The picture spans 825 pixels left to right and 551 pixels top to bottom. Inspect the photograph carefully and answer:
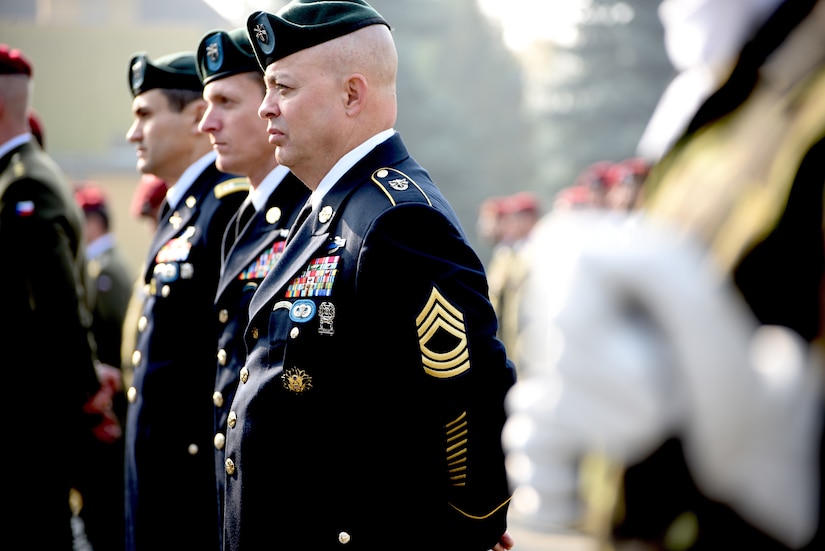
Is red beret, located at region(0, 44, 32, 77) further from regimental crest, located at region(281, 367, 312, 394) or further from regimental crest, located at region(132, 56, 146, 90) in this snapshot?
regimental crest, located at region(281, 367, 312, 394)

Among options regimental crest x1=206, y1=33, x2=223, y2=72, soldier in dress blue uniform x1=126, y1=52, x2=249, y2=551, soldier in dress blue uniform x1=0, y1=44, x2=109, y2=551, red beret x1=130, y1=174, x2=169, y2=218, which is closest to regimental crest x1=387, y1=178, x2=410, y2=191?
soldier in dress blue uniform x1=126, y1=52, x2=249, y2=551

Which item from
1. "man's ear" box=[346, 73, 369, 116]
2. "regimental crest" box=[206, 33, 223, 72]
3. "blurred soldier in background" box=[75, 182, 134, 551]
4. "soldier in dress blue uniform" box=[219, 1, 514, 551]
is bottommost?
"blurred soldier in background" box=[75, 182, 134, 551]

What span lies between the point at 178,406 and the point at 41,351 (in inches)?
46.0

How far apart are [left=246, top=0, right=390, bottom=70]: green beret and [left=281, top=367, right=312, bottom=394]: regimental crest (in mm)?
954

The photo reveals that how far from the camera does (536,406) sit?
116cm

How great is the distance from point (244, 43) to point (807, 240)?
306 cm

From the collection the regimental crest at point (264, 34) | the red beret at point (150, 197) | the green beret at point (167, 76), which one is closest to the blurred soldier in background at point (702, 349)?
the regimental crest at point (264, 34)

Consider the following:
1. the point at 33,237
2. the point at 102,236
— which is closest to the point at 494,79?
the point at 102,236

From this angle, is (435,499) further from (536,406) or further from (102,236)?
(102,236)

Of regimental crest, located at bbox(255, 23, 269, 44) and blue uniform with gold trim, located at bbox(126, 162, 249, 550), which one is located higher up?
regimental crest, located at bbox(255, 23, 269, 44)

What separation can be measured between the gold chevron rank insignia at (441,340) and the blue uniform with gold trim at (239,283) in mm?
732

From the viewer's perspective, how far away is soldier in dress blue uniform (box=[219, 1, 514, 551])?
265cm

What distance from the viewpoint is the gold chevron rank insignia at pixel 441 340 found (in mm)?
2621

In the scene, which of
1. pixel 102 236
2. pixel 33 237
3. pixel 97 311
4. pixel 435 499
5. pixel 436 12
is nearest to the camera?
pixel 435 499
